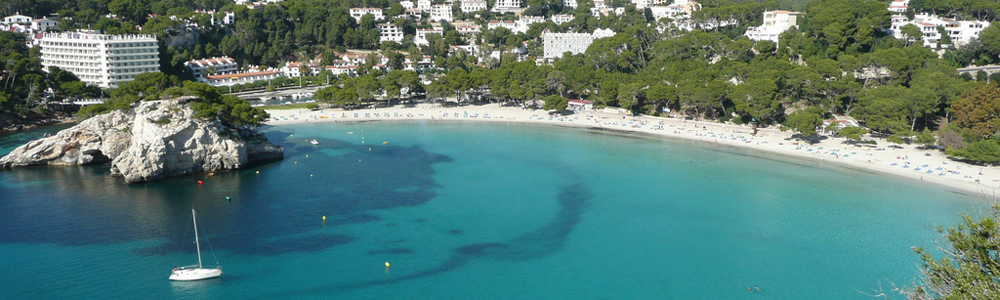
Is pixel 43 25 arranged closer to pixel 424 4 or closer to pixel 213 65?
pixel 213 65

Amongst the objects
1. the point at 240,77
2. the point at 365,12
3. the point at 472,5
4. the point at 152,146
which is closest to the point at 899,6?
the point at 472,5

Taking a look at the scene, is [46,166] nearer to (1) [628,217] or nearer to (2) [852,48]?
(1) [628,217]

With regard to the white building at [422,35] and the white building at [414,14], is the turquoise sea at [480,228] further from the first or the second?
the white building at [414,14]

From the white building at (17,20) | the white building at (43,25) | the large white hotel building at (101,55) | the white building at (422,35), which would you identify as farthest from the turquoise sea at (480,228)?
the white building at (422,35)

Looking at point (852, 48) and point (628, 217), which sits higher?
point (852, 48)

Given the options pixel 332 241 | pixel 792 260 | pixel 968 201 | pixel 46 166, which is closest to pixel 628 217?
pixel 792 260

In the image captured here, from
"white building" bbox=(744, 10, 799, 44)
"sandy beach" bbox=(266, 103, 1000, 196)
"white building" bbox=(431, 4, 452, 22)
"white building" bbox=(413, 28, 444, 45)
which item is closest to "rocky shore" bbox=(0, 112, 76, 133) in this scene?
"sandy beach" bbox=(266, 103, 1000, 196)

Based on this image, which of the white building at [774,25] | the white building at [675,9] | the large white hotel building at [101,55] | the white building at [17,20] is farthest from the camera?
the white building at [675,9]
